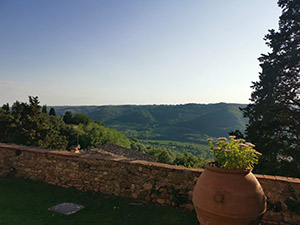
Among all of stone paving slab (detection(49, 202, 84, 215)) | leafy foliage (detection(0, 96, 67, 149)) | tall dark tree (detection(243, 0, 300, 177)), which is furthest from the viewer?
leafy foliage (detection(0, 96, 67, 149))

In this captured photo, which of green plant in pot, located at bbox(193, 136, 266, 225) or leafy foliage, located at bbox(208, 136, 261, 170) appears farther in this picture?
leafy foliage, located at bbox(208, 136, 261, 170)

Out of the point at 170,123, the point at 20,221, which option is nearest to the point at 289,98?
the point at 20,221

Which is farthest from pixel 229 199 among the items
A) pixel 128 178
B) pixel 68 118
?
pixel 68 118

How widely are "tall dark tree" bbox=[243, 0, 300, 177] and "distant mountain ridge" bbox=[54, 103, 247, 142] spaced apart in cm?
6506

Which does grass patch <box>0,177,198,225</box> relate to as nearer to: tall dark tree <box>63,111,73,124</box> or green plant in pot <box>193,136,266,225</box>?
green plant in pot <box>193,136,266,225</box>

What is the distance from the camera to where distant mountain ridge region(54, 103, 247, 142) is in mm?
85250

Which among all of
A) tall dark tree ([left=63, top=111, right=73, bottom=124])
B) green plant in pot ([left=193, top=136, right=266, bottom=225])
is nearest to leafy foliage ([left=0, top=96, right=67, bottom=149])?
green plant in pot ([left=193, top=136, right=266, bottom=225])

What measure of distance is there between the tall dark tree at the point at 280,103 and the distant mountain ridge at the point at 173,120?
65061 mm

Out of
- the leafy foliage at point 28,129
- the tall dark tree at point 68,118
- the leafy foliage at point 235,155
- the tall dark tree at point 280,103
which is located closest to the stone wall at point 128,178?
the leafy foliage at point 235,155

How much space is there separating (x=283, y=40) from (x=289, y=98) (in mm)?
3469

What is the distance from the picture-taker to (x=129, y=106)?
143 metres

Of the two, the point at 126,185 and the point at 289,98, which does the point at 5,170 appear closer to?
the point at 126,185

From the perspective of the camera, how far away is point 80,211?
12.4ft

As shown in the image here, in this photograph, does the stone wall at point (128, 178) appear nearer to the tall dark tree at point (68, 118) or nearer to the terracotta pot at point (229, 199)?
the terracotta pot at point (229, 199)
